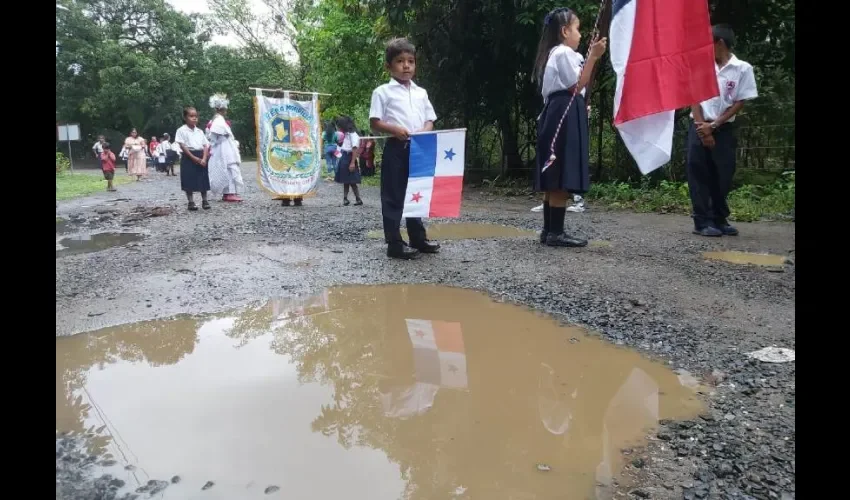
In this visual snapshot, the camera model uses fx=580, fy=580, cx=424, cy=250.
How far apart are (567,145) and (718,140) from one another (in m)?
1.81

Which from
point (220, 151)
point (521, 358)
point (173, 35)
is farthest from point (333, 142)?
point (173, 35)

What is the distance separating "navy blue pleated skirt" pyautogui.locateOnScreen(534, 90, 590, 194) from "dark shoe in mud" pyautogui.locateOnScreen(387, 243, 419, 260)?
3.78ft

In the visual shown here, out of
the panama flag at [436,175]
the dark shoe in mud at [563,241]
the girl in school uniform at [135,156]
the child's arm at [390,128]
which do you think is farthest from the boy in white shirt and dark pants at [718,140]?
the girl in school uniform at [135,156]

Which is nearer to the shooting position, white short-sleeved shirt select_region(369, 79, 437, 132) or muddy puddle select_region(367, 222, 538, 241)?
white short-sleeved shirt select_region(369, 79, 437, 132)

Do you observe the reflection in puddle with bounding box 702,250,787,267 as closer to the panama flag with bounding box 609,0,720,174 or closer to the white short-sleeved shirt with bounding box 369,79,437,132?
the panama flag with bounding box 609,0,720,174

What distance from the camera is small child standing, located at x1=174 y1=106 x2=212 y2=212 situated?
870cm

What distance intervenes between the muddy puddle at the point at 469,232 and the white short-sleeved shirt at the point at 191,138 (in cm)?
425

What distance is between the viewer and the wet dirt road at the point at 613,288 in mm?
1736

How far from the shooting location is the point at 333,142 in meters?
13.2

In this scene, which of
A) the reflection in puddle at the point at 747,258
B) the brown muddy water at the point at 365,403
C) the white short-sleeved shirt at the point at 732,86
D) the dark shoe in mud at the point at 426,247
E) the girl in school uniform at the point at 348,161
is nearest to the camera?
the brown muddy water at the point at 365,403

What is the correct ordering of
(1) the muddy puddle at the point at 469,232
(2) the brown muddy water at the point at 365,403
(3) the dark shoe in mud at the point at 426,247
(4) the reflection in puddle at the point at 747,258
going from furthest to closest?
(1) the muddy puddle at the point at 469,232 < (3) the dark shoe in mud at the point at 426,247 < (4) the reflection in puddle at the point at 747,258 < (2) the brown muddy water at the point at 365,403

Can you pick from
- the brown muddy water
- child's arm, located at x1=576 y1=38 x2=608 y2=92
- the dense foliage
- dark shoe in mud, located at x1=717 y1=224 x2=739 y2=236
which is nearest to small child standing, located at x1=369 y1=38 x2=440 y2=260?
child's arm, located at x1=576 y1=38 x2=608 y2=92

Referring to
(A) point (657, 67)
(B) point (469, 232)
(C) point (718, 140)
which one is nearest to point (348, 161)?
(B) point (469, 232)

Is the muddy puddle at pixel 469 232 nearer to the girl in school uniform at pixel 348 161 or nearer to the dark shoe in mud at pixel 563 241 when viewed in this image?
the dark shoe in mud at pixel 563 241
